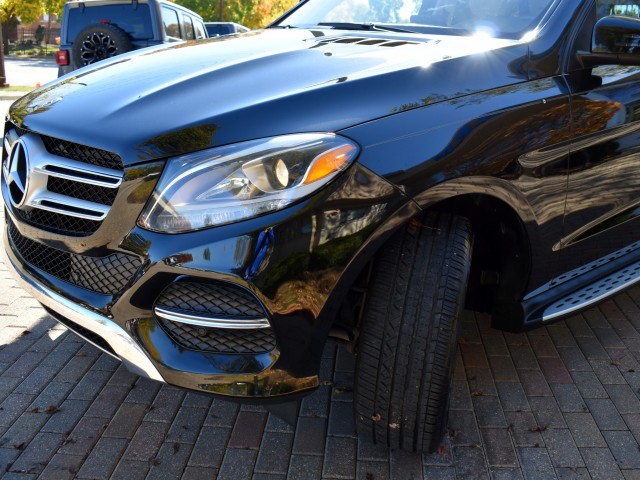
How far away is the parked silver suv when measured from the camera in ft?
29.6

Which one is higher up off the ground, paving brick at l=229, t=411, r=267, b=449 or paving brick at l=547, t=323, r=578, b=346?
paving brick at l=229, t=411, r=267, b=449

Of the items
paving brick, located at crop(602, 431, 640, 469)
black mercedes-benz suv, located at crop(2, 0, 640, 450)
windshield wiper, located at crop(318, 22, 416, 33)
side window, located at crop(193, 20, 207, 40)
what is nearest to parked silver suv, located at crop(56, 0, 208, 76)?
side window, located at crop(193, 20, 207, 40)

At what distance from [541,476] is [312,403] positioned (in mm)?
943

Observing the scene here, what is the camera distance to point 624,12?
2990 millimetres

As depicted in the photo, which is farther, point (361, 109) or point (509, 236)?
point (509, 236)

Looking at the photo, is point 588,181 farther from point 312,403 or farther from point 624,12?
point 312,403

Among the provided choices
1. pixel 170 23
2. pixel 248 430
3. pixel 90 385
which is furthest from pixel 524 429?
pixel 170 23

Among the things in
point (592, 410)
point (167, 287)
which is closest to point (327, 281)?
point (167, 287)

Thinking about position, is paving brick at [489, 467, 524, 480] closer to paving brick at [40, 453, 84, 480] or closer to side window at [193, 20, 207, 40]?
paving brick at [40, 453, 84, 480]

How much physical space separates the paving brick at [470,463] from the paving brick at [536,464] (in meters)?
0.14

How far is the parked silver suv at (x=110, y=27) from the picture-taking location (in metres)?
9.03

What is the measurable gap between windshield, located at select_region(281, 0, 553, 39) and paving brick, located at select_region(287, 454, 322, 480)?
5.89 feet

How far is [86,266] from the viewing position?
2080 millimetres

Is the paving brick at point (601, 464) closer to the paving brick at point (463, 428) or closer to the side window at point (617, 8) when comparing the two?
the paving brick at point (463, 428)
